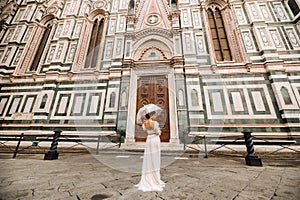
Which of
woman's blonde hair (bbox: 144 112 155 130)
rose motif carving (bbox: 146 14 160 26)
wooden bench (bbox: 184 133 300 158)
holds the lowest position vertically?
wooden bench (bbox: 184 133 300 158)

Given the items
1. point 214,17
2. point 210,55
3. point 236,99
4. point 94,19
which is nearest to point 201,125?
point 236,99

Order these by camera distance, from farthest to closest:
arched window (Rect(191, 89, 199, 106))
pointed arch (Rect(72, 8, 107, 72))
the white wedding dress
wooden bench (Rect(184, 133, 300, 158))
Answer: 1. pointed arch (Rect(72, 8, 107, 72))
2. arched window (Rect(191, 89, 199, 106))
3. wooden bench (Rect(184, 133, 300, 158))
4. the white wedding dress

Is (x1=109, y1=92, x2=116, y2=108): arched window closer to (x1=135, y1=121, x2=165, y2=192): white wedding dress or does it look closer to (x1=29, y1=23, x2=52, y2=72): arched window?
(x1=135, y1=121, x2=165, y2=192): white wedding dress

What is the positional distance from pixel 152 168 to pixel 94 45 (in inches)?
348

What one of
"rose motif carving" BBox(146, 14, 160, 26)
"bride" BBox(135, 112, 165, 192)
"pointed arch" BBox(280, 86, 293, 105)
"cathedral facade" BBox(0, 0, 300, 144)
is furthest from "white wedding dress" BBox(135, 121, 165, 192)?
"rose motif carving" BBox(146, 14, 160, 26)

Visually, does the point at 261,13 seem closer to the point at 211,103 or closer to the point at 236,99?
the point at 236,99

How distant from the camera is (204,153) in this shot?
4926 mm

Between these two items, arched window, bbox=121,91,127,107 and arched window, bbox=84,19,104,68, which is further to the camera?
arched window, bbox=84,19,104,68

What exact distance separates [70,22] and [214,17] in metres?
9.29

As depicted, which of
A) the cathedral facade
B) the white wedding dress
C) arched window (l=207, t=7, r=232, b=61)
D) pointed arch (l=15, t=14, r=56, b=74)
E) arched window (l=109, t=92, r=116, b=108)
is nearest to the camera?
the white wedding dress

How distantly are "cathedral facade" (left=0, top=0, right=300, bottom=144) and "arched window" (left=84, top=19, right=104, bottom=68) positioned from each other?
7 cm

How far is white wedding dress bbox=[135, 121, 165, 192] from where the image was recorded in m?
2.02

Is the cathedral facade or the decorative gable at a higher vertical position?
the decorative gable

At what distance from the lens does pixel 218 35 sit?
8.00m
